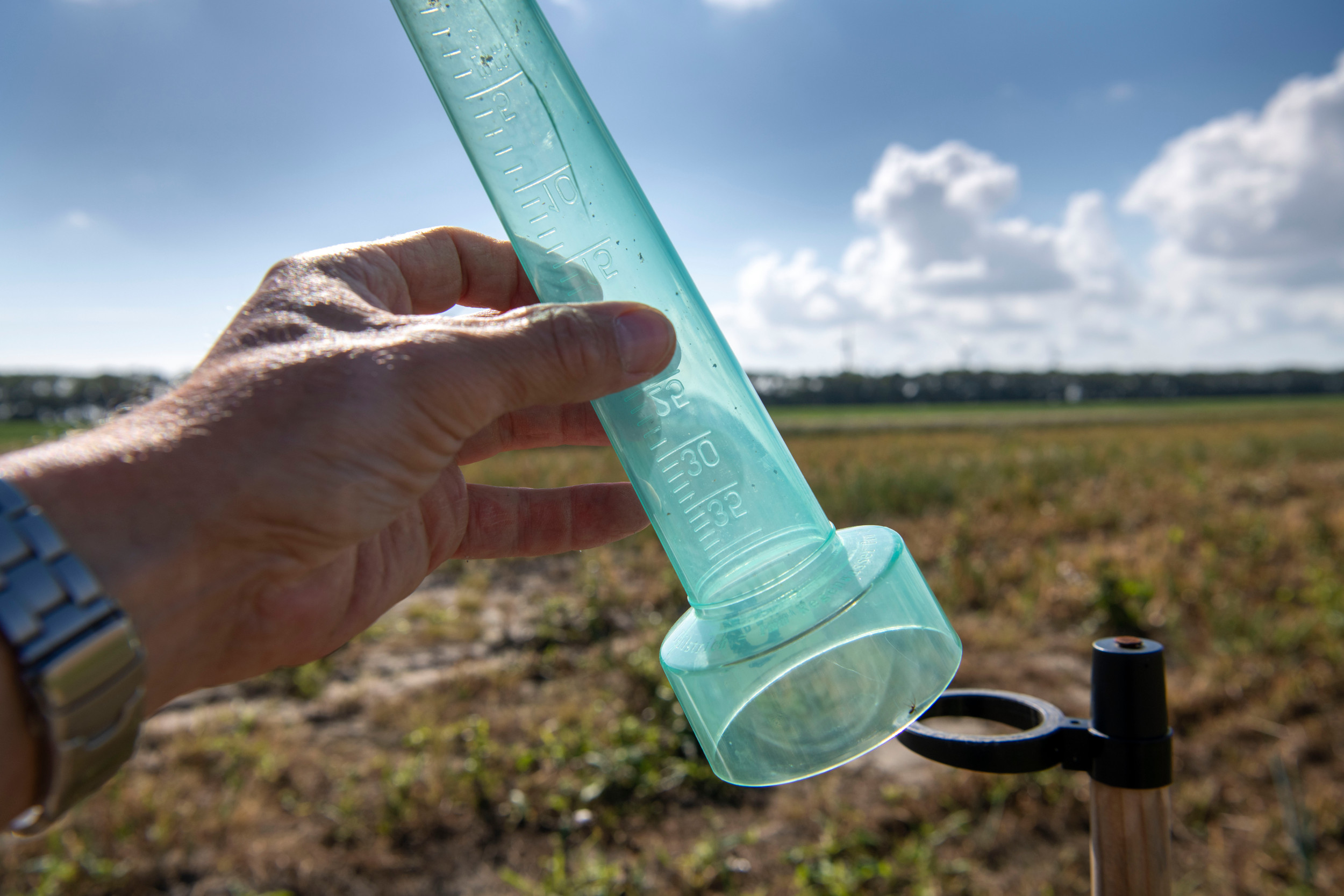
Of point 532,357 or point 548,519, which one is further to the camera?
point 548,519

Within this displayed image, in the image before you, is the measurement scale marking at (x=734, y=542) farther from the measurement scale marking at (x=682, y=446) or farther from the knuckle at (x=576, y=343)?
the knuckle at (x=576, y=343)

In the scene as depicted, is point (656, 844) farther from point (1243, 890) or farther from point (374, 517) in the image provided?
point (374, 517)

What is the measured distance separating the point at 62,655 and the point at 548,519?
854mm

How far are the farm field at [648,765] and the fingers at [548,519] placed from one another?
26.8 inches

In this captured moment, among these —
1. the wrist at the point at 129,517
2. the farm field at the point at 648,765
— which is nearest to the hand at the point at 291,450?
the wrist at the point at 129,517

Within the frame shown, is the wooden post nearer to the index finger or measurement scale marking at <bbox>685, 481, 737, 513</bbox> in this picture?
measurement scale marking at <bbox>685, 481, 737, 513</bbox>

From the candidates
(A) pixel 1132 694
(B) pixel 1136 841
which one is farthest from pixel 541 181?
(B) pixel 1136 841

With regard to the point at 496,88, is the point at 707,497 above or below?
below

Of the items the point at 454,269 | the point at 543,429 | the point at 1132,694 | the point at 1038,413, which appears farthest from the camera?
the point at 1038,413

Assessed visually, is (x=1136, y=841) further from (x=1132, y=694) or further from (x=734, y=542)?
(x=734, y=542)

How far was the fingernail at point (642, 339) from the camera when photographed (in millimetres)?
875

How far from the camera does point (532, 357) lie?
0.93 meters

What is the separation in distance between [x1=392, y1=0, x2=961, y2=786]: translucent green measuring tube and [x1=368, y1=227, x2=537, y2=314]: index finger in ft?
1.48

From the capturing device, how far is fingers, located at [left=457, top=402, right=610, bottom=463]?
1.49 m
